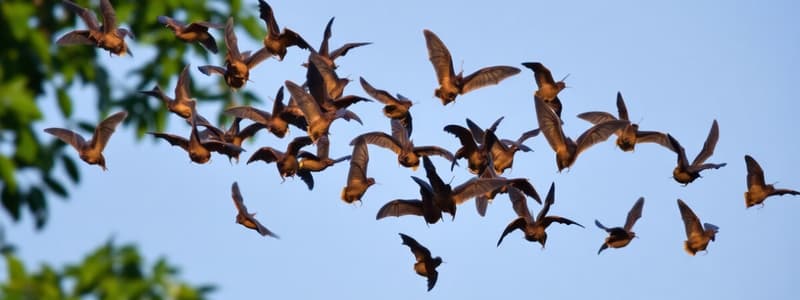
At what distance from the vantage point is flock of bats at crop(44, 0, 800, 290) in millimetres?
4719

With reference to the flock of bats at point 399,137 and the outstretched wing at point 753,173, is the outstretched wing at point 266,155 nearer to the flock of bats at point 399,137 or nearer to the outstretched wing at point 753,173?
the flock of bats at point 399,137

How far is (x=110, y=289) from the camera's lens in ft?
18.9

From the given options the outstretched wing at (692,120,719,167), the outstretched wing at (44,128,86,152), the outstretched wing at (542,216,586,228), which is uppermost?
the outstretched wing at (44,128,86,152)

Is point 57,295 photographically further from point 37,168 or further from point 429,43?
point 429,43

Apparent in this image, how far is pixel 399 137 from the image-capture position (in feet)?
15.8

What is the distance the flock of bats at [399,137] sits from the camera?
472 centimetres

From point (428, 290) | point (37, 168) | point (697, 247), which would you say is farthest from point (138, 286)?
point (697, 247)

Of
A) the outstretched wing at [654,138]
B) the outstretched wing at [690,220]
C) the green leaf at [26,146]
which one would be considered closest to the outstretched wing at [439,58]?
the outstretched wing at [654,138]

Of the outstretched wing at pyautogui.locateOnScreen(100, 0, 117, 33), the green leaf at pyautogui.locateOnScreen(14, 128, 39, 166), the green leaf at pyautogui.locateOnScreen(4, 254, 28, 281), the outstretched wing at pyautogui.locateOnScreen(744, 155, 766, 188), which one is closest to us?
the outstretched wing at pyautogui.locateOnScreen(100, 0, 117, 33)

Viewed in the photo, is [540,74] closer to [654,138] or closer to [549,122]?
[549,122]

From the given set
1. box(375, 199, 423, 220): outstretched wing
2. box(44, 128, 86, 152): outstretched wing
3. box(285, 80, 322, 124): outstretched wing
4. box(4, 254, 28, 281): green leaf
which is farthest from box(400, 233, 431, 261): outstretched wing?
box(4, 254, 28, 281): green leaf

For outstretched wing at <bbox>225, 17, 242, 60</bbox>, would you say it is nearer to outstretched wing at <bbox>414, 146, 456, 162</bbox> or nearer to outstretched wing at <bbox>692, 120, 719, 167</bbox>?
outstretched wing at <bbox>414, 146, 456, 162</bbox>

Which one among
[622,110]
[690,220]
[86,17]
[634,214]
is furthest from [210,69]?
[690,220]

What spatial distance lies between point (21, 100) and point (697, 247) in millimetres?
3266
